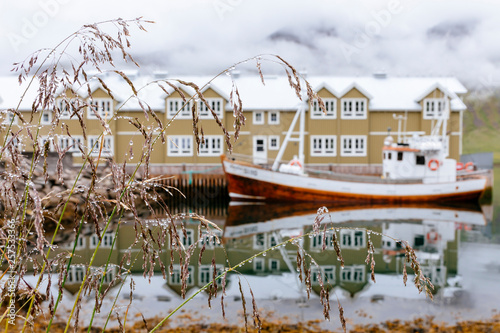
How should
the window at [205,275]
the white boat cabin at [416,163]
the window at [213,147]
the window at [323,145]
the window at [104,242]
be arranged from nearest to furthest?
the window at [205,275]
the window at [104,242]
the white boat cabin at [416,163]
the window at [213,147]
the window at [323,145]

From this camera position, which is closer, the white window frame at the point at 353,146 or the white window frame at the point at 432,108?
the white window frame at the point at 353,146

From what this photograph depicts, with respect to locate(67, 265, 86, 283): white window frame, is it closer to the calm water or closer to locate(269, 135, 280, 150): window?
the calm water

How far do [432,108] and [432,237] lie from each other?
22.8m

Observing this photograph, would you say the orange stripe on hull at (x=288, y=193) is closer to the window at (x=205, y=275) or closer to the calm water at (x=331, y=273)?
the calm water at (x=331, y=273)

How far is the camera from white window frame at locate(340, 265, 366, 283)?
38.0 feet

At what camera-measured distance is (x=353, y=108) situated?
125ft

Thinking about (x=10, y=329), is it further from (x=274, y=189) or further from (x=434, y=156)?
(x=434, y=156)

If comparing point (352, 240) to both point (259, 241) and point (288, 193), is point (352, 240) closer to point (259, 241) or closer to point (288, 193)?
point (259, 241)

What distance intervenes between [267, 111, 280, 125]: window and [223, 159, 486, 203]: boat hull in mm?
8366

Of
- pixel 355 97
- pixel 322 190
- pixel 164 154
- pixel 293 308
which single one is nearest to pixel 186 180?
pixel 164 154

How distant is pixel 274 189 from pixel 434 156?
1005cm

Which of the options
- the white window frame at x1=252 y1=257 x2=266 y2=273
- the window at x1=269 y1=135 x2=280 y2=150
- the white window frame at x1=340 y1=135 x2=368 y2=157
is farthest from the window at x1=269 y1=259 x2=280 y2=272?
the white window frame at x1=340 y1=135 x2=368 y2=157

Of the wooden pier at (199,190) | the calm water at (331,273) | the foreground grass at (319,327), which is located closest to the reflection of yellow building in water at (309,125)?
the wooden pier at (199,190)

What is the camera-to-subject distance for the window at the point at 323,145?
38.0 meters
